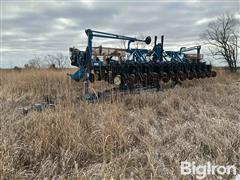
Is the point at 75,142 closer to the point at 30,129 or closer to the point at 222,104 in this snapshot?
the point at 30,129

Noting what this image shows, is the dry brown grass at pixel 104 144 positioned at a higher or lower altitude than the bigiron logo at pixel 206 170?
higher

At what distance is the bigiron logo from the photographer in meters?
2.31

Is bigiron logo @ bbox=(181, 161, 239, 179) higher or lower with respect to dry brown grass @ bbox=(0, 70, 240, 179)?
lower

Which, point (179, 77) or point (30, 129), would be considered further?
point (179, 77)

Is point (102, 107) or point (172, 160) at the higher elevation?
point (102, 107)

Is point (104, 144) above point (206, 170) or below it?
above

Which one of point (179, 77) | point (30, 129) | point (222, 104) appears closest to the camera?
point (30, 129)

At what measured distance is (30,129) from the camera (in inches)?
122

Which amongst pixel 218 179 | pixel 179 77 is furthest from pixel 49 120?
pixel 179 77

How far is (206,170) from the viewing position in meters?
2.38

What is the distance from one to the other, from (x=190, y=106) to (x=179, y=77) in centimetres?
469

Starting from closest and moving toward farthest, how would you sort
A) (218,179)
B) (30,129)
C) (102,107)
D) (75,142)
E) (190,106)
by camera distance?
1. (218,179)
2. (75,142)
3. (30,129)
4. (102,107)
5. (190,106)

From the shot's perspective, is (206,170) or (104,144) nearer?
(206,170)

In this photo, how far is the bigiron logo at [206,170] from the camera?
2307 millimetres
